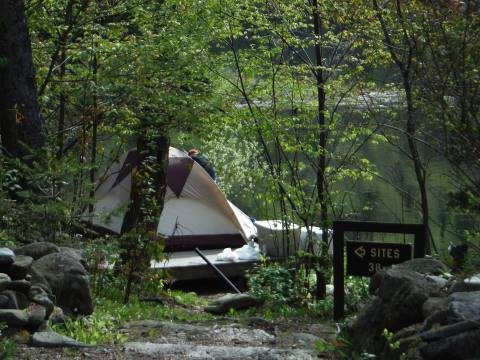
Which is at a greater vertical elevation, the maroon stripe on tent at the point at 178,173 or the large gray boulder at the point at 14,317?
the maroon stripe on tent at the point at 178,173

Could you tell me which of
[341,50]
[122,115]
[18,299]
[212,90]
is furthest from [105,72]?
[18,299]

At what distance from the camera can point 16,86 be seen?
9.41 m

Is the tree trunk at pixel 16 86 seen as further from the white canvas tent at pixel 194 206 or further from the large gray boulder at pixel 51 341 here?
the white canvas tent at pixel 194 206

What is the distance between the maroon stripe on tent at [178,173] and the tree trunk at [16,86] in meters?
7.08

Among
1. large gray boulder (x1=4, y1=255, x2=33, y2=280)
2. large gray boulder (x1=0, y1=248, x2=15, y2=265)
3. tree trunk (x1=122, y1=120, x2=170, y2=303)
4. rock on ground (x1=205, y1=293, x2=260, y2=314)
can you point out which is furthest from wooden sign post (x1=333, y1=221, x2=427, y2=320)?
large gray boulder (x1=0, y1=248, x2=15, y2=265)

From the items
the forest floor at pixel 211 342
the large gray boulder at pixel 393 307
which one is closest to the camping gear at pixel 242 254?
the forest floor at pixel 211 342

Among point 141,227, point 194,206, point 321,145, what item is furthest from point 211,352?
point 194,206

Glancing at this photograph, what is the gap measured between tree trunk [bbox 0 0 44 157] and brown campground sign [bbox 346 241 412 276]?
13.1 ft

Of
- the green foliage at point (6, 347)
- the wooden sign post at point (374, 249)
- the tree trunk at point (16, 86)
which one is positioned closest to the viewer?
the green foliage at point (6, 347)

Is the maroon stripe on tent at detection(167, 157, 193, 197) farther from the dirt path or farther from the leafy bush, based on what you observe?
the dirt path

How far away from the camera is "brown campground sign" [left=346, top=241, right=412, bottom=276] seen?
749cm

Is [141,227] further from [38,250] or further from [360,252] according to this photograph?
[360,252]

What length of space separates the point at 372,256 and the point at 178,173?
9.45 m

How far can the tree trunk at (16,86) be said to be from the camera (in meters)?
9.33
